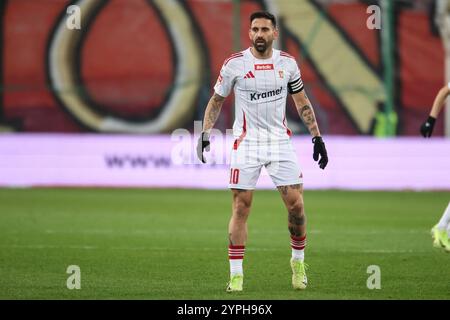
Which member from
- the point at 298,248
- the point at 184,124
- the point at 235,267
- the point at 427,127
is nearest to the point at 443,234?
the point at 427,127

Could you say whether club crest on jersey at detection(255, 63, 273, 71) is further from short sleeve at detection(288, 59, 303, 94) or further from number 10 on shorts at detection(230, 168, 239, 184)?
number 10 on shorts at detection(230, 168, 239, 184)

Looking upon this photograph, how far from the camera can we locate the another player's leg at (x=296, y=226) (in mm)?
8961

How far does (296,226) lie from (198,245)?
3561 mm

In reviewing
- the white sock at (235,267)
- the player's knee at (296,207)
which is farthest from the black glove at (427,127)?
the white sock at (235,267)

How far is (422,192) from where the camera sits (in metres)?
21.1

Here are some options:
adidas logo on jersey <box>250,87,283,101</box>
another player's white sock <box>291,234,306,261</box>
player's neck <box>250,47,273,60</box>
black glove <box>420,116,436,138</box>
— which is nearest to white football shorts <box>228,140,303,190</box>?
adidas logo on jersey <box>250,87,283,101</box>

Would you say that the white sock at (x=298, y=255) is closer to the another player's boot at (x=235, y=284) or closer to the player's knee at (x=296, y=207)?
the player's knee at (x=296, y=207)

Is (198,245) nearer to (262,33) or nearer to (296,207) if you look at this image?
(296,207)

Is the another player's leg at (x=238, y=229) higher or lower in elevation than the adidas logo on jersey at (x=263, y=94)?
lower

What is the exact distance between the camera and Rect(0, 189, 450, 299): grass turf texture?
29.4 feet

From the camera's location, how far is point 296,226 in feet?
29.9
